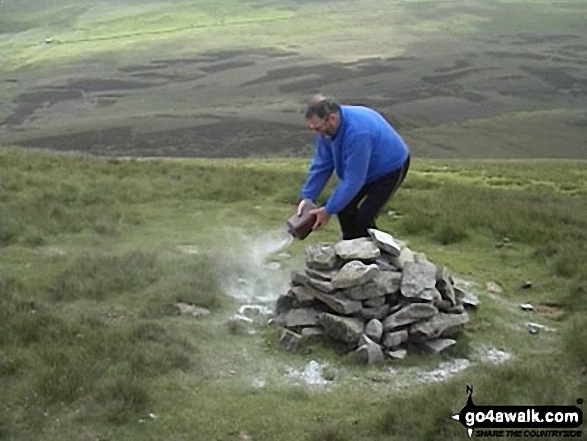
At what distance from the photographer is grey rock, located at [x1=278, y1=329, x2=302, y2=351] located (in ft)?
28.4

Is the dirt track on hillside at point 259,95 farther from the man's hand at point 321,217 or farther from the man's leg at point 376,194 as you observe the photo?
the man's hand at point 321,217

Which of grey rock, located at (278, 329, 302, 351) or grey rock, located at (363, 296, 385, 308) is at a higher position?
grey rock, located at (363, 296, 385, 308)

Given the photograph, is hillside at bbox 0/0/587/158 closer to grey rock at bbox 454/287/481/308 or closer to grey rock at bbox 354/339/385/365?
grey rock at bbox 454/287/481/308

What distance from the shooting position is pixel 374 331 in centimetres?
855

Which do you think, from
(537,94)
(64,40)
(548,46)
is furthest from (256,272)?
(64,40)

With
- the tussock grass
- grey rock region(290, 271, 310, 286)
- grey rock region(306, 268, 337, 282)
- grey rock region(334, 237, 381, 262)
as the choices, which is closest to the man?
grey rock region(334, 237, 381, 262)

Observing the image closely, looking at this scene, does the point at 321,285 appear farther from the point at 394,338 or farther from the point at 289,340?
the point at 394,338

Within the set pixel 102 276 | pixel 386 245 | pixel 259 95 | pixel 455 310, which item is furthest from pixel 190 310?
pixel 259 95

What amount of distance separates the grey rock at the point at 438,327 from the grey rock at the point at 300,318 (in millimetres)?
1087

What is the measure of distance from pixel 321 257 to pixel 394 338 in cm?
136

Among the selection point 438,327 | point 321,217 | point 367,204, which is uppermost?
point 321,217

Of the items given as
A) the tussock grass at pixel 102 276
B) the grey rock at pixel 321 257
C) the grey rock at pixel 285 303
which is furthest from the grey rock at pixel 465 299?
the tussock grass at pixel 102 276

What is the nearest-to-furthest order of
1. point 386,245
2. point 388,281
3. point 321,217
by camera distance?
point 321,217
point 388,281
point 386,245

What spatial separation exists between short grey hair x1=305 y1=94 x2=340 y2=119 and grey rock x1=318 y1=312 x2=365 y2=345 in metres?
2.11
